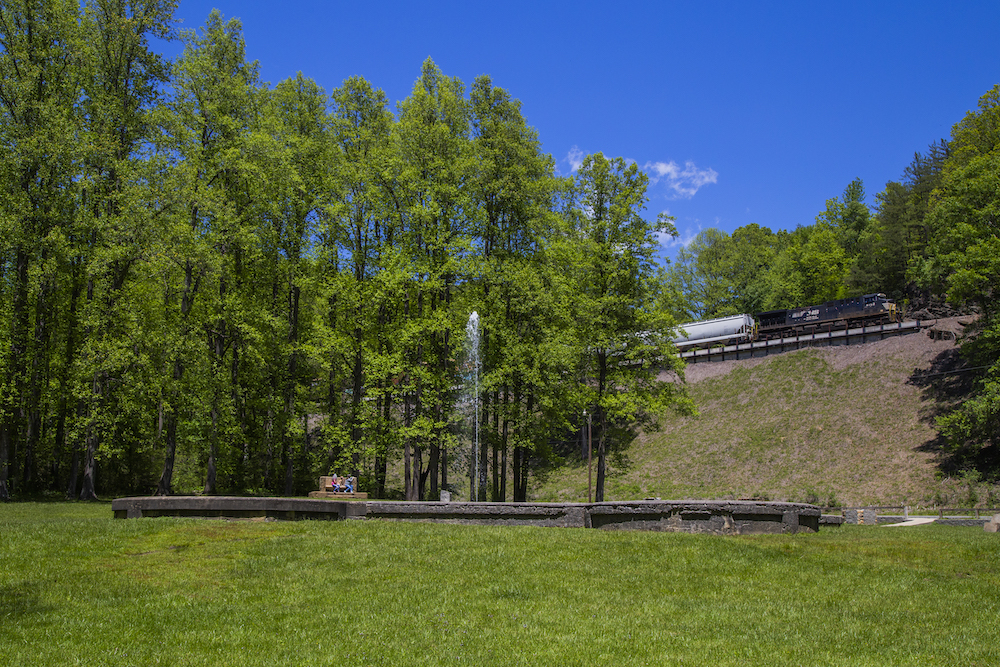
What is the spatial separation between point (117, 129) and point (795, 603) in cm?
2981

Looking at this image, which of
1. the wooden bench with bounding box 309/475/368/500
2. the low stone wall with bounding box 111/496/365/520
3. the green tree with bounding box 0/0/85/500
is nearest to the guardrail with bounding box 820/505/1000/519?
the wooden bench with bounding box 309/475/368/500

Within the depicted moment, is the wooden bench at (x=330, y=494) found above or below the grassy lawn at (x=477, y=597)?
above

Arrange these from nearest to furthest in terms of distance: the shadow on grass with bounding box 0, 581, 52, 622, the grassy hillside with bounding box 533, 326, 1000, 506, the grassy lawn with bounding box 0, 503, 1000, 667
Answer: the grassy lawn with bounding box 0, 503, 1000, 667, the shadow on grass with bounding box 0, 581, 52, 622, the grassy hillside with bounding box 533, 326, 1000, 506

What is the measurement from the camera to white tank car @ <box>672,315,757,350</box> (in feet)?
182

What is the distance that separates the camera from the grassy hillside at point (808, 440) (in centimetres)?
3506

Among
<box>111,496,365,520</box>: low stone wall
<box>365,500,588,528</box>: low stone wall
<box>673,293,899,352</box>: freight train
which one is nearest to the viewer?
<box>111,496,365,520</box>: low stone wall

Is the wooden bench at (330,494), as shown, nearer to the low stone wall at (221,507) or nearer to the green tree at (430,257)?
the green tree at (430,257)

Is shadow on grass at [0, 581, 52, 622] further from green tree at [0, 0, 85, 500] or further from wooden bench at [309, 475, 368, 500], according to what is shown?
green tree at [0, 0, 85, 500]

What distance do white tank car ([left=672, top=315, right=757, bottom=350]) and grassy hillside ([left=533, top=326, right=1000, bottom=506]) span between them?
16.8 ft

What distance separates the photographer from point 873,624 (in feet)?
26.5

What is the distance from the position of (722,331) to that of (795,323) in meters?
5.97

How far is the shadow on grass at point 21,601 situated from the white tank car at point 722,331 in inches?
1969

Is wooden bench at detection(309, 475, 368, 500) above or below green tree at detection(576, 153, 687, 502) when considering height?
below

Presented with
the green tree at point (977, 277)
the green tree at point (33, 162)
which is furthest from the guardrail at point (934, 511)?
the green tree at point (33, 162)
